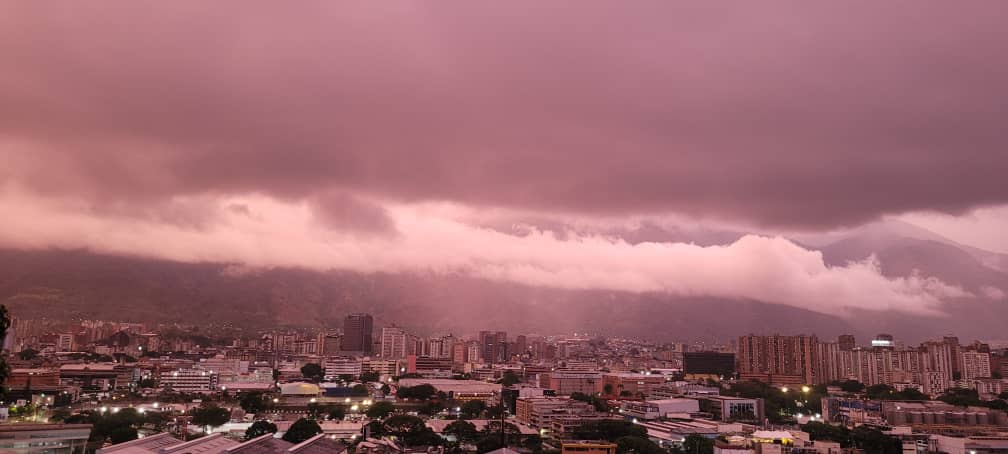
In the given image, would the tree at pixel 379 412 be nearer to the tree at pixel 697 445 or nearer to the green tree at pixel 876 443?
the tree at pixel 697 445

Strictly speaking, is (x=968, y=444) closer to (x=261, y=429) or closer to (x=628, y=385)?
(x=261, y=429)

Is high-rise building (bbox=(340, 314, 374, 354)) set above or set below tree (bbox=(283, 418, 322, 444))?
above

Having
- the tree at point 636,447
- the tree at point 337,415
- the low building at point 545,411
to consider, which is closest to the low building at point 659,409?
the low building at point 545,411

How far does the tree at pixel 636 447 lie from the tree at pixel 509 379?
25.7 meters

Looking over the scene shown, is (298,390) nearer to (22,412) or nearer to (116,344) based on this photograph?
(22,412)

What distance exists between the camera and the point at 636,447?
20.1m

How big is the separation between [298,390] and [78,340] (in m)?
38.6

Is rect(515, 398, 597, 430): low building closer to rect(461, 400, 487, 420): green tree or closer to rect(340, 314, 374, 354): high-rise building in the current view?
rect(461, 400, 487, 420): green tree

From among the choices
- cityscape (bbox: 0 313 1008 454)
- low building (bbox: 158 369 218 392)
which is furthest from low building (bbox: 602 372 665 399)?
low building (bbox: 158 369 218 392)

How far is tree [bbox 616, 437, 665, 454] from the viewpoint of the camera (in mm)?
19847

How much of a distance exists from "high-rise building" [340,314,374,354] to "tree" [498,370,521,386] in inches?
1181

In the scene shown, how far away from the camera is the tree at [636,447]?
19.8 metres

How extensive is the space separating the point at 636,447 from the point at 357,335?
65.0 m

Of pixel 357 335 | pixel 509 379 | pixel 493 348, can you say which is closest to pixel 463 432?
pixel 509 379
